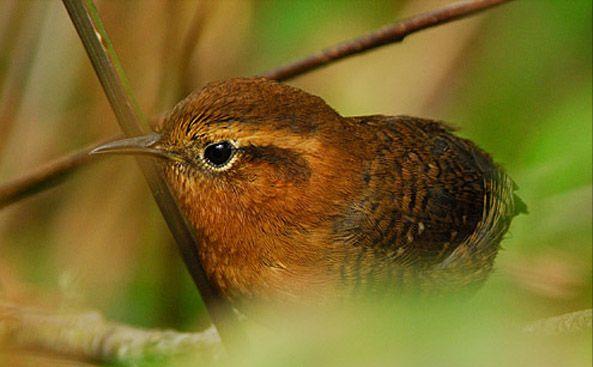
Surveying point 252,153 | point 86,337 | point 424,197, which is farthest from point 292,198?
point 86,337

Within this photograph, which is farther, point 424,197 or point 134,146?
point 424,197

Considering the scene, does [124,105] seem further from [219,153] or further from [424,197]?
[424,197]

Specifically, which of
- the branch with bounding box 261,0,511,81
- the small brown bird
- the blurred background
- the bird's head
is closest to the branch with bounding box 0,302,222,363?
the blurred background

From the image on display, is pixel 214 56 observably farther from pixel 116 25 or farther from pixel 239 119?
pixel 239 119

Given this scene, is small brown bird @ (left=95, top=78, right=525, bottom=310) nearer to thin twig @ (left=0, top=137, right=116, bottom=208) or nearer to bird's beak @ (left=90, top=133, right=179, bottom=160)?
bird's beak @ (left=90, top=133, right=179, bottom=160)

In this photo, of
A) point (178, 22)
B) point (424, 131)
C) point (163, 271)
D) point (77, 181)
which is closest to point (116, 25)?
point (178, 22)

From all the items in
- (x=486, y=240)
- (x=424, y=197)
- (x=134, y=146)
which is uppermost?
(x=134, y=146)

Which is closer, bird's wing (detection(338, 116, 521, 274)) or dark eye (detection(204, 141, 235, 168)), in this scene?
dark eye (detection(204, 141, 235, 168))
